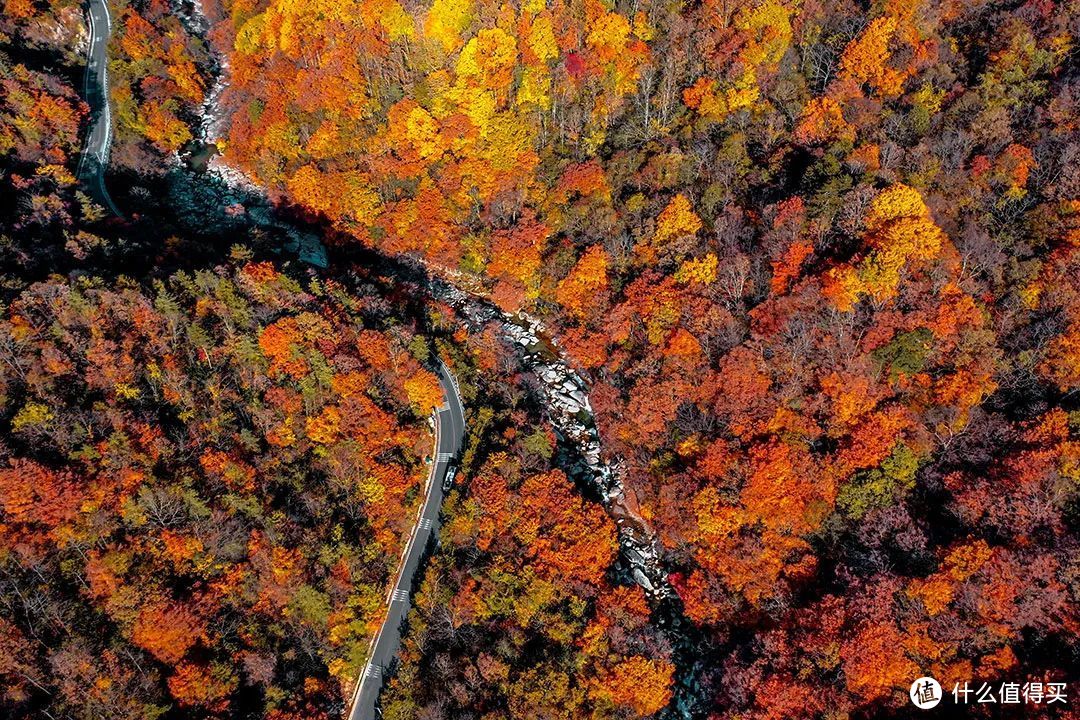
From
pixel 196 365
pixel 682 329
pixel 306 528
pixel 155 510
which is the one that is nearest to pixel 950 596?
pixel 682 329

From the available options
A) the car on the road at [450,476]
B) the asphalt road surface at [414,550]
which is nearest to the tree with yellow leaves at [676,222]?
the asphalt road surface at [414,550]

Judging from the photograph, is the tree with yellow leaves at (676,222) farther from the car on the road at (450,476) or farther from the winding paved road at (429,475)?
the car on the road at (450,476)

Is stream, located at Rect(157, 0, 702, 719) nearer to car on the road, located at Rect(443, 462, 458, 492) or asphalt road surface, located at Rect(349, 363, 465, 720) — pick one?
asphalt road surface, located at Rect(349, 363, 465, 720)

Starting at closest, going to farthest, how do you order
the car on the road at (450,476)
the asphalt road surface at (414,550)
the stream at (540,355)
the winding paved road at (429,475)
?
1. the asphalt road surface at (414,550)
2. the winding paved road at (429,475)
3. the stream at (540,355)
4. the car on the road at (450,476)

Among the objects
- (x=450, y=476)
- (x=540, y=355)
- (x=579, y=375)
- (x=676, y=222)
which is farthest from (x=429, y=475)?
(x=676, y=222)

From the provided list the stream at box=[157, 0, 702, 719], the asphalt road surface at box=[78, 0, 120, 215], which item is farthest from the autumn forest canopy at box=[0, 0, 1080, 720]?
the asphalt road surface at box=[78, 0, 120, 215]

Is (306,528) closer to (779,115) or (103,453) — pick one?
(103,453)
